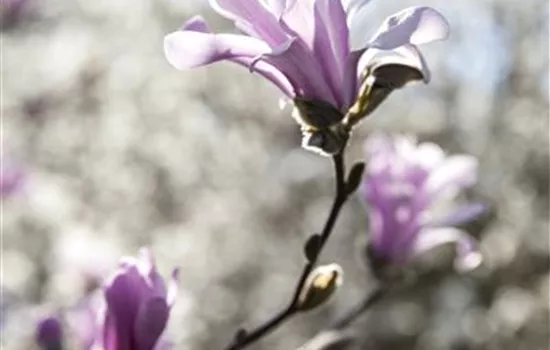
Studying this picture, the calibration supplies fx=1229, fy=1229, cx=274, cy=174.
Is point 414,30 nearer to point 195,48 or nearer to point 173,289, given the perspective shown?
point 195,48

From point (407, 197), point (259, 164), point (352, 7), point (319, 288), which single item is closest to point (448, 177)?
point (407, 197)

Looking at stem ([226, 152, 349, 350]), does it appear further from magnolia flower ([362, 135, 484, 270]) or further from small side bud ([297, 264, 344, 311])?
magnolia flower ([362, 135, 484, 270])

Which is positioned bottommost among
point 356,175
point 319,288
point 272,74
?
point 319,288

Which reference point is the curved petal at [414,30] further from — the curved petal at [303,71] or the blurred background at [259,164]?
the blurred background at [259,164]

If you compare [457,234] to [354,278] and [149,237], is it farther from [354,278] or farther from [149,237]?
[354,278]

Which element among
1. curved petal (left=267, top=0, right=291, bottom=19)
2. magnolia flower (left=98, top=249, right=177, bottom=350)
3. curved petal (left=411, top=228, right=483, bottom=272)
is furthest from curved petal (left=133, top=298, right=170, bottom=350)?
curved petal (left=411, top=228, right=483, bottom=272)

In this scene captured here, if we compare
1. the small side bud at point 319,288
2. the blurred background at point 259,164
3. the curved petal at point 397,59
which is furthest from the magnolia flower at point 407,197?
the blurred background at point 259,164

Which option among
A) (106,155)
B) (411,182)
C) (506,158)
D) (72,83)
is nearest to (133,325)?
(411,182)
